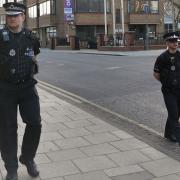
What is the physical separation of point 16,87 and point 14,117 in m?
0.35

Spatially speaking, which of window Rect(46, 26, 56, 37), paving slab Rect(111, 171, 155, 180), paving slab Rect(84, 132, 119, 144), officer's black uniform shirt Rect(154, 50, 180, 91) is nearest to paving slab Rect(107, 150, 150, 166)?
paving slab Rect(111, 171, 155, 180)

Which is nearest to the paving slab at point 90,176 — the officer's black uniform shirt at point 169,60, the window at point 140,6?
the officer's black uniform shirt at point 169,60

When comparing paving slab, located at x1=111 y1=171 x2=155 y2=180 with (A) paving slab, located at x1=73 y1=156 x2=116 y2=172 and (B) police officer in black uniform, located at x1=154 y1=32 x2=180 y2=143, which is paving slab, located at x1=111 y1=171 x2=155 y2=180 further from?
(B) police officer in black uniform, located at x1=154 y1=32 x2=180 y2=143

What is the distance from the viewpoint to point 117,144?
6.44 metres

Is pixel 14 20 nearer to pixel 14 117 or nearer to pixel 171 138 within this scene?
pixel 14 117

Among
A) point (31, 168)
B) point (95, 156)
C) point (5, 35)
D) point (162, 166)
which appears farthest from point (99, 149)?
point (5, 35)

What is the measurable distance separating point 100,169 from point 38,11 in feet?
215

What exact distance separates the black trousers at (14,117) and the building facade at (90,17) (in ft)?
177

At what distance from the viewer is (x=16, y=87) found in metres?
4.85

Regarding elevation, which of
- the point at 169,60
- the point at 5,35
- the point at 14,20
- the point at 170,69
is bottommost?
the point at 170,69

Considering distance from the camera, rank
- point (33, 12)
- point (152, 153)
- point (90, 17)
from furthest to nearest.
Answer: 1. point (33, 12)
2. point (90, 17)
3. point (152, 153)

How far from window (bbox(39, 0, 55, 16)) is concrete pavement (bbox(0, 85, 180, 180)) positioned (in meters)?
57.5

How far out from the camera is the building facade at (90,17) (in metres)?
61.8

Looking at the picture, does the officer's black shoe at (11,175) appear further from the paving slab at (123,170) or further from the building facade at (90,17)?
the building facade at (90,17)
